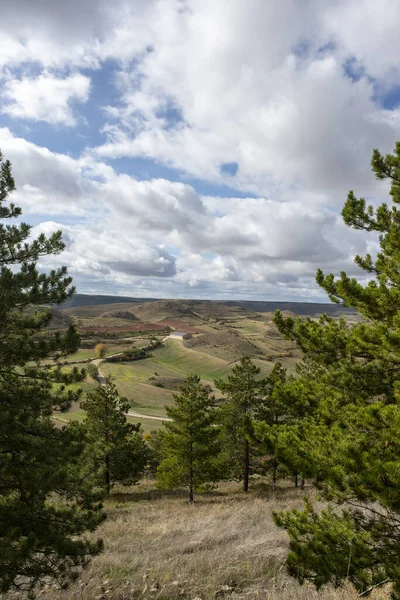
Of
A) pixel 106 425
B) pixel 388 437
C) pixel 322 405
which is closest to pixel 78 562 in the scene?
pixel 322 405

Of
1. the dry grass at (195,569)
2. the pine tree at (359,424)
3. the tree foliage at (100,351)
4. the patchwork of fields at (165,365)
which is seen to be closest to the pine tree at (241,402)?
the dry grass at (195,569)

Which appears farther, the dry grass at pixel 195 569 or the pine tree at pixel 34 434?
the pine tree at pixel 34 434

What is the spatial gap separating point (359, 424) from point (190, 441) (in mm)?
21398

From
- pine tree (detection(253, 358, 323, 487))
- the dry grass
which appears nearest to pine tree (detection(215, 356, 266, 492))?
the dry grass

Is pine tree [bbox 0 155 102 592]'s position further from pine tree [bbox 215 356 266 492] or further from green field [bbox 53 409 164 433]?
green field [bbox 53 409 164 433]

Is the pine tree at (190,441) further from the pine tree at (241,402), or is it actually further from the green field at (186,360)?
the green field at (186,360)

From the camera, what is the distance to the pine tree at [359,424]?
5547 millimetres

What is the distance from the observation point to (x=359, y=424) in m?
5.95

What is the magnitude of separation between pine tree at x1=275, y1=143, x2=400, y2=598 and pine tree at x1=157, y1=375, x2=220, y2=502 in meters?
18.5

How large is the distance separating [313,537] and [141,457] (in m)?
26.0

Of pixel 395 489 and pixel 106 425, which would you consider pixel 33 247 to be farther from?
pixel 106 425

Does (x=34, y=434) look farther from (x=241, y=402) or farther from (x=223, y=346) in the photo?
(x=223, y=346)

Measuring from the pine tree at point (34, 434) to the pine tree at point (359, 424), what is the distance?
5.27m

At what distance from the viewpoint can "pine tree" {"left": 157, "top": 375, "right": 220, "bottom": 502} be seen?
25.3 meters
